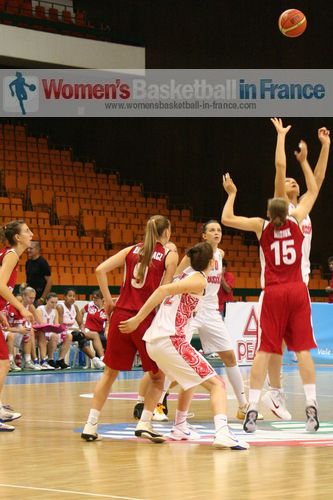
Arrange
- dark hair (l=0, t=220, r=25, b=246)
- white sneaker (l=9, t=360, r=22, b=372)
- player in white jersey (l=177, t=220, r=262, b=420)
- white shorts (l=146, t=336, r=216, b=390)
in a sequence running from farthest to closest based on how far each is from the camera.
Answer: white sneaker (l=9, t=360, r=22, b=372)
player in white jersey (l=177, t=220, r=262, b=420)
dark hair (l=0, t=220, r=25, b=246)
white shorts (l=146, t=336, r=216, b=390)

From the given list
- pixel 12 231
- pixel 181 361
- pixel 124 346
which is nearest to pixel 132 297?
pixel 124 346

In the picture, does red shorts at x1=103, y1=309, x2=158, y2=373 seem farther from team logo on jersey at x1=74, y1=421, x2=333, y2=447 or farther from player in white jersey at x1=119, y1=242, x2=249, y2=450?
team logo on jersey at x1=74, y1=421, x2=333, y2=447

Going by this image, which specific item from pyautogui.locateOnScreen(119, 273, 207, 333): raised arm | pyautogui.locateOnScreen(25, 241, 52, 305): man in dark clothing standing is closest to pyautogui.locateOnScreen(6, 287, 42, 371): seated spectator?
pyautogui.locateOnScreen(25, 241, 52, 305): man in dark clothing standing

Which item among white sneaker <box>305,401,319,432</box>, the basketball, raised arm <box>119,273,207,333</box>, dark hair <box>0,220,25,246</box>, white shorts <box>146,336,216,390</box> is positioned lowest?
white sneaker <box>305,401,319,432</box>

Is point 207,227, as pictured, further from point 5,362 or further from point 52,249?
point 52,249

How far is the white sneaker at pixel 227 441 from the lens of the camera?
23.1 feet

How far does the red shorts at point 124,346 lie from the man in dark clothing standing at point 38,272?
926cm

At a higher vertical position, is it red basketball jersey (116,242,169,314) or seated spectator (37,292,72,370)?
red basketball jersey (116,242,169,314)

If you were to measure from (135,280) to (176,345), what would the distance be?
2.40 ft

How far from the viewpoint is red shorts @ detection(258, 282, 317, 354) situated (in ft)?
26.0

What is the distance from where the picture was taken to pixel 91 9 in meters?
29.9

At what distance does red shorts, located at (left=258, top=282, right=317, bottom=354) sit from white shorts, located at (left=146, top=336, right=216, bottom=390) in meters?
0.84

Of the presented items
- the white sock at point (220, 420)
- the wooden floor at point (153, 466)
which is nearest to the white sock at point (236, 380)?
the wooden floor at point (153, 466)

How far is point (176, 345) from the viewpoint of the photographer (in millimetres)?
7305
